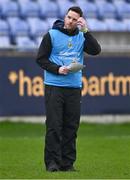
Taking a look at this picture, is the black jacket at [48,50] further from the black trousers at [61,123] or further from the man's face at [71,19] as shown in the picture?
the black trousers at [61,123]

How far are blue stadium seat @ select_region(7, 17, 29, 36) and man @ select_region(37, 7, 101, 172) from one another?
11.9 meters

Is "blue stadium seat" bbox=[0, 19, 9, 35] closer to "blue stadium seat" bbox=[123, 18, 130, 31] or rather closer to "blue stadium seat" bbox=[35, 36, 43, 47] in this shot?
"blue stadium seat" bbox=[35, 36, 43, 47]

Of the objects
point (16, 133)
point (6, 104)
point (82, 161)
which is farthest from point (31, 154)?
point (6, 104)

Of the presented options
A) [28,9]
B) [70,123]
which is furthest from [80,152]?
[28,9]

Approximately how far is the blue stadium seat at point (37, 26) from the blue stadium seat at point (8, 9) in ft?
1.57

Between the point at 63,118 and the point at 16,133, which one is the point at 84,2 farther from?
the point at 63,118

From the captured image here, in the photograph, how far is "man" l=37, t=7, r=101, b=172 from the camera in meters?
9.36

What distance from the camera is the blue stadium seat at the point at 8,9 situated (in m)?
22.1

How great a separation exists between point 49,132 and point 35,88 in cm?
926

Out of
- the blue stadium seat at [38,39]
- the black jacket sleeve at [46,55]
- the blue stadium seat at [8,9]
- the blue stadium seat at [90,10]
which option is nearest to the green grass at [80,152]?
the black jacket sleeve at [46,55]

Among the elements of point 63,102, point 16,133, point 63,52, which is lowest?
point 16,133

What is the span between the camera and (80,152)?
12914 mm

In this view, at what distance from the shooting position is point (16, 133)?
1705cm

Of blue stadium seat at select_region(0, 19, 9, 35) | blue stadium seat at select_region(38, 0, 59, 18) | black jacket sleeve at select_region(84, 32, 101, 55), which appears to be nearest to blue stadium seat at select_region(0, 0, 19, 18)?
blue stadium seat at select_region(0, 19, 9, 35)
